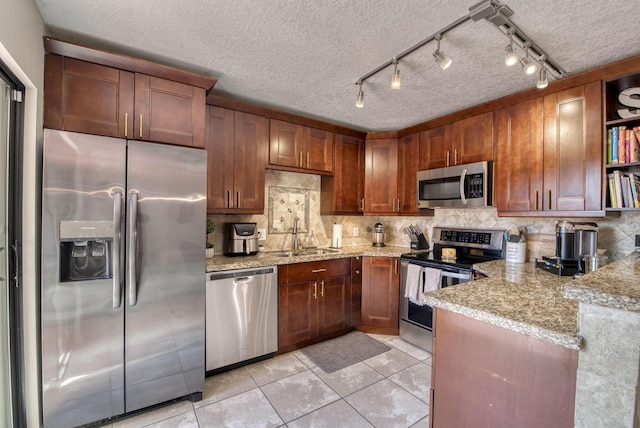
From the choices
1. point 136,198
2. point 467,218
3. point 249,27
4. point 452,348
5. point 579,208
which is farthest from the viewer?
point 467,218

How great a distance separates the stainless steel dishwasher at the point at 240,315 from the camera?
7.64 ft

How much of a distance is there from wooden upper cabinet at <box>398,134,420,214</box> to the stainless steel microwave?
0.34 ft

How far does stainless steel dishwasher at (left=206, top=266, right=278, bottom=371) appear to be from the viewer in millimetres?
2328

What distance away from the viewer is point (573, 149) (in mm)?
2223

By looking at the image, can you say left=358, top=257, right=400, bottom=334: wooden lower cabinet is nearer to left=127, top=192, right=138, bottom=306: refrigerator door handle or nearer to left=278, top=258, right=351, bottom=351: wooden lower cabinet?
left=278, top=258, right=351, bottom=351: wooden lower cabinet

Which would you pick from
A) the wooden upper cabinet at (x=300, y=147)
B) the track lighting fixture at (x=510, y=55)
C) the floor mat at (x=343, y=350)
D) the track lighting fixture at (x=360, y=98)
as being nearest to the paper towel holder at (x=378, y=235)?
the wooden upper cabinet at (x=300, y=147)

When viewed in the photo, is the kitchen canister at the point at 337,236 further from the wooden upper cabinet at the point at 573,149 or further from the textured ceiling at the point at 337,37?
the wooden upper cabinet at the point at 573,149

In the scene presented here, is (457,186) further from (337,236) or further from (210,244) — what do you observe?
(210,244)

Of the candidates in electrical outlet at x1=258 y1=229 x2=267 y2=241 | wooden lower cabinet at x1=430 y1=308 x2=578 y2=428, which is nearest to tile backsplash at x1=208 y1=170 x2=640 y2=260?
electrical outlet at x1=258 y1=229 x2=267 y2=241

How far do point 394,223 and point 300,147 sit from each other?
5.63 feet

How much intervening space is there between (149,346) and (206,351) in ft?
1.62

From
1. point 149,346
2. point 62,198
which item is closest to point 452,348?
point 149,346

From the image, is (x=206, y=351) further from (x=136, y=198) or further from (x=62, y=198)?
(x=62, y=198)

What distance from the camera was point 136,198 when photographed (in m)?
1.84
